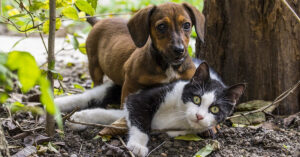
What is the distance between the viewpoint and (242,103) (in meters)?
3.43

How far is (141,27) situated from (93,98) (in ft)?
3.63

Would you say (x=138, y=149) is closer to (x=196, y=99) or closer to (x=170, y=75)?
(x=196, y=99)

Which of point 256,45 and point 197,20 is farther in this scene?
point 256,45

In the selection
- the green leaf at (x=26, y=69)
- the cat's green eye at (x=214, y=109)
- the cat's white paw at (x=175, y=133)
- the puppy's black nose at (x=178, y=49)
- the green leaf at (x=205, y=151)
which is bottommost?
the green leaf at (x=205, y=151)

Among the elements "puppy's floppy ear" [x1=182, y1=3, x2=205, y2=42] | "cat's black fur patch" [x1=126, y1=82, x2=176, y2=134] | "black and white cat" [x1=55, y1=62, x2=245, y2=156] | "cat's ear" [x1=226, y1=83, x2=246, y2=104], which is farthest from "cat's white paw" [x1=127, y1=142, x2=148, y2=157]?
"puppy's floppy ear" [x1=182, y1=3, x2=205, y2=42]

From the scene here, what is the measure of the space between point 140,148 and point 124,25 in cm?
177

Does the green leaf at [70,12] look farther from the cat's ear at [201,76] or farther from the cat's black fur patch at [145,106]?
the cat's ear at [201,76]

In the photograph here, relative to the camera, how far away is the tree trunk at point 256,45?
3.13 meters

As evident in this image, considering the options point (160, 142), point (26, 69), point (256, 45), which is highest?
point (26, 69)

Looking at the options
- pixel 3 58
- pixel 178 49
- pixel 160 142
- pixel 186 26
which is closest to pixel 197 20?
pixel 186 26

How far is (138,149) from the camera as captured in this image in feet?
8.16

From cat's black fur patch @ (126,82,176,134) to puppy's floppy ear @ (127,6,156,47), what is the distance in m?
0.42

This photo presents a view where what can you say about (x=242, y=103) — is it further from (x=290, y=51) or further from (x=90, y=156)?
(x=90, y=156)

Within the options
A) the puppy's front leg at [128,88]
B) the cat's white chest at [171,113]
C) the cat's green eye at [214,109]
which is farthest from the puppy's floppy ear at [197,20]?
the puppy's front leg at [128,88]
